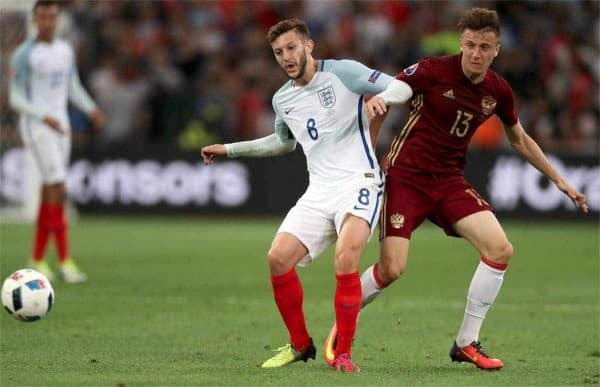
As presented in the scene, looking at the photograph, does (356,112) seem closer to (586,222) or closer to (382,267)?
(382,267)

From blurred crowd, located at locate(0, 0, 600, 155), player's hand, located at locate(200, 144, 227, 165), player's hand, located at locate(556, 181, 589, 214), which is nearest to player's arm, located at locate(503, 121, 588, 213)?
player's hand, located at locate(556, 181, 589, 214)

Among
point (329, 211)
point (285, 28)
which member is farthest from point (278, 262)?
point (285, 28)

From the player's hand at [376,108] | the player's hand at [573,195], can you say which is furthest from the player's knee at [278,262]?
the player's hand at [573,195]

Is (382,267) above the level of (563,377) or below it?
above

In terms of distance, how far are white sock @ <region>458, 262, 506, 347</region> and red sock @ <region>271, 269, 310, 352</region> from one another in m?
1.01

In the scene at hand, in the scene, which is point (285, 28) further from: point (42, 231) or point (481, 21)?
point (42, 231)

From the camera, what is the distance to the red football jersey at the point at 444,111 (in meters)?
7.85

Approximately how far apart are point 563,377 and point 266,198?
43.3 feet

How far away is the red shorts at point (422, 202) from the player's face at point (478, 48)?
75 centimetres

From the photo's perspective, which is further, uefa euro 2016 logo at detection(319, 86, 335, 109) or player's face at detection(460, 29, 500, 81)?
uefa euro 2016 logo at detection(319, 86, 335, 109)

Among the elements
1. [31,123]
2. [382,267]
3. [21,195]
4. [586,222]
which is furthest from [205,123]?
[382,267]

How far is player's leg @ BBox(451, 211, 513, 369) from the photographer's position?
7.80m

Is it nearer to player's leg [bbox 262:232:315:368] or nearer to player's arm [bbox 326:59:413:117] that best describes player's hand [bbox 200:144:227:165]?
player's leg [bbox 262:232:315:368]

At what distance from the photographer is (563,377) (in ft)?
24.3
